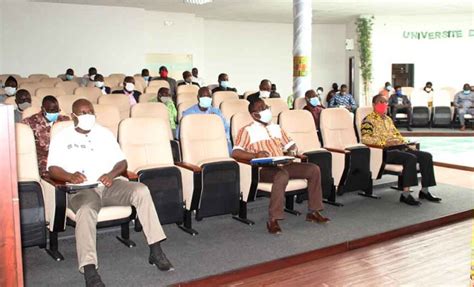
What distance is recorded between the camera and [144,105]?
20.1 ft

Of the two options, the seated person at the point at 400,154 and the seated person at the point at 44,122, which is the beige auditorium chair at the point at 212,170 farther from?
the seated person at the point at 400,154

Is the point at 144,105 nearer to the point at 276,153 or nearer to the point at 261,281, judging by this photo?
the point at 276,153

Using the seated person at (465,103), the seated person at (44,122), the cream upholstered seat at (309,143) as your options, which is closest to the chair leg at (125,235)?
the seated person at (44,122)

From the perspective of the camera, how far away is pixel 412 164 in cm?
591

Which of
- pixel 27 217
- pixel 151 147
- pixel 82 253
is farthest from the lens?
pixel 151 147

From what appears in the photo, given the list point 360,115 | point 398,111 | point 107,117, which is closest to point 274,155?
point 107,117

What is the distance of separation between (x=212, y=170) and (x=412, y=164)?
2466 millimetres

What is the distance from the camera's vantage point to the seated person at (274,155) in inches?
189

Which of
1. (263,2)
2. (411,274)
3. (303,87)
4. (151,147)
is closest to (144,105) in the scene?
(151,147)

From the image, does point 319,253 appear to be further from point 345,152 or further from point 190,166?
point 345,152

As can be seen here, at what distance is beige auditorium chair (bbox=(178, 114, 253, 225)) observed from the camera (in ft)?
15.6

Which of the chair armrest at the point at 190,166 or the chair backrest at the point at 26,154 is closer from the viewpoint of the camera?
the chair backrest at the point at 26,154

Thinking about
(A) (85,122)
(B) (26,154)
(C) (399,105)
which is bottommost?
(B) (26,154)

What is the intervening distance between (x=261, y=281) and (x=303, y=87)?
20.6 feet
